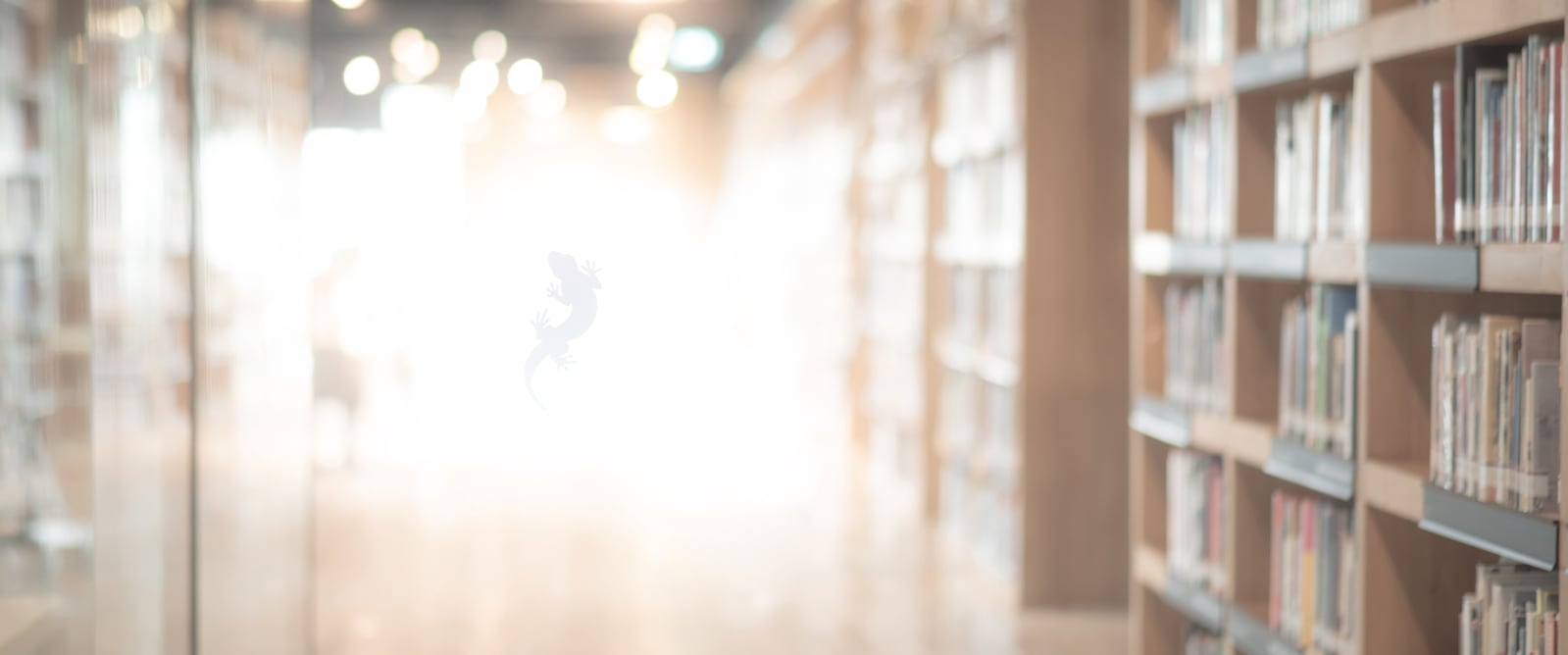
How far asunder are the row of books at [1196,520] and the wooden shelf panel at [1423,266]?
1007mm

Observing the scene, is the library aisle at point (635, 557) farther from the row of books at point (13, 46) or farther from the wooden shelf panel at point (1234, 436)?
the row of books at point (13, 46)

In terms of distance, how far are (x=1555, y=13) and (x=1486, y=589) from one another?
90 cm

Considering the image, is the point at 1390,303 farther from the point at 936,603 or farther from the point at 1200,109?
the point at 936,603

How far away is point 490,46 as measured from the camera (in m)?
13.7

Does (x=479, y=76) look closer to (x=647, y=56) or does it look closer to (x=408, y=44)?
(x=408, y=44)

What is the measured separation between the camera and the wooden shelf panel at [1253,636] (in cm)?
319

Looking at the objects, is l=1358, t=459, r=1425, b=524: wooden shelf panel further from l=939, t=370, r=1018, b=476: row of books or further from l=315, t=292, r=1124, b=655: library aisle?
l=939, t=370, r=1018, b=476: row of books

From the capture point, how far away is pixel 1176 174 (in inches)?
155

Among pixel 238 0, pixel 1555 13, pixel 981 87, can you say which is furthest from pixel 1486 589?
pixel 981 87

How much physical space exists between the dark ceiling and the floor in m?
2.18

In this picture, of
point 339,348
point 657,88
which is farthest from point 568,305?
point 657,88

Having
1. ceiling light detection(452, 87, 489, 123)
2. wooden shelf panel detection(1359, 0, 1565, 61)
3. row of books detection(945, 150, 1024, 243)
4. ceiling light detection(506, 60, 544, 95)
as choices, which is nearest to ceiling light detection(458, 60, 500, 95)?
ceiling light detection(452, 87, 489, 123)

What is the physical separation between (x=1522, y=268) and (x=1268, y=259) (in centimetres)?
97

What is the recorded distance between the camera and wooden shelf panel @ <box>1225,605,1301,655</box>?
319 centimetres
